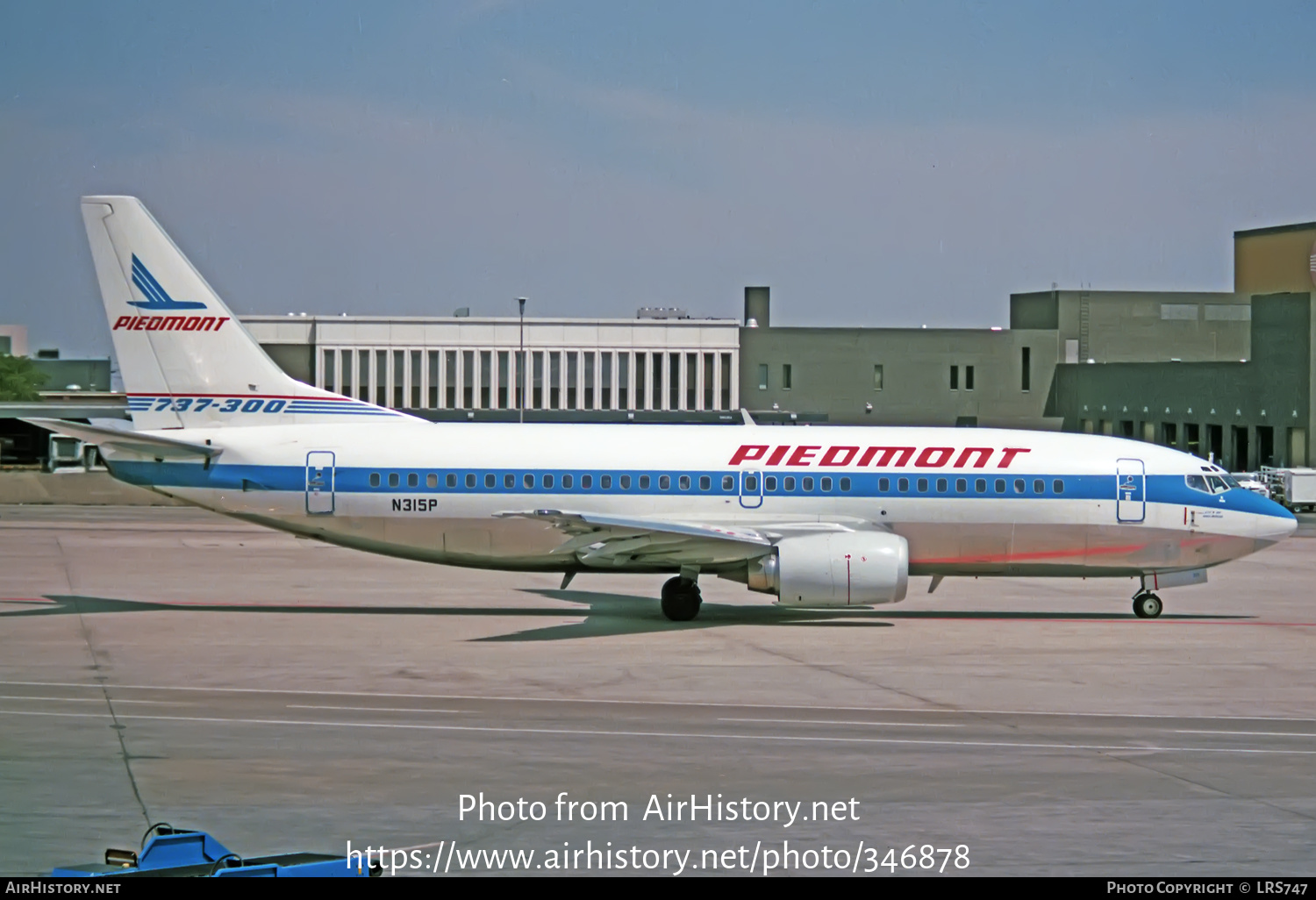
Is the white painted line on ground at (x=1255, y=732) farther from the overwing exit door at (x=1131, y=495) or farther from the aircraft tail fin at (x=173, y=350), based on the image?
the aircraft tail fin at (x=173, y=350)

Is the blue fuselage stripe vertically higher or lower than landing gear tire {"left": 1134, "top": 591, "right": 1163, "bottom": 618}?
higher

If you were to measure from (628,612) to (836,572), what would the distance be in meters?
5.18

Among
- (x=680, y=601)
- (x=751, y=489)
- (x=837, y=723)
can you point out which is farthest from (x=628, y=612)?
(x=837, y=723)

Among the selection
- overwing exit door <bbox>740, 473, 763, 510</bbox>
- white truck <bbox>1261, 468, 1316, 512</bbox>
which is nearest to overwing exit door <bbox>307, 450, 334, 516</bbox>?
overwing exit door <bbox>740, 473, 763, 510</bbox>

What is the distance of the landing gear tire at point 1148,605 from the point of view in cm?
3356

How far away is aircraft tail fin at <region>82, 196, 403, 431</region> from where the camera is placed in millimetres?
33281

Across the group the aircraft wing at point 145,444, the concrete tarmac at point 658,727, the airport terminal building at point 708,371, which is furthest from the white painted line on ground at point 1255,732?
the airport terminal building at point 708,371

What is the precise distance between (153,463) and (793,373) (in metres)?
68.3

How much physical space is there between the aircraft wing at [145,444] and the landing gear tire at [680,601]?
9423 millimetres

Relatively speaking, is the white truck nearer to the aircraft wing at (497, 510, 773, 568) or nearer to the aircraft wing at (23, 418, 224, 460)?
the aircraft wing at (497, 510, 773, 568)

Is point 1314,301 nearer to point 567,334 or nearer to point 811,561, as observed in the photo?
point 567,334

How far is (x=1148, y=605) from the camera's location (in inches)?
Answer: 1323

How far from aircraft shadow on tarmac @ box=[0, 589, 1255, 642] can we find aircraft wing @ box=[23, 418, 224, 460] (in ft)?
10.4
